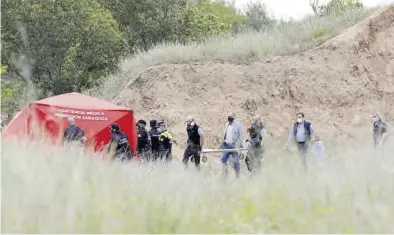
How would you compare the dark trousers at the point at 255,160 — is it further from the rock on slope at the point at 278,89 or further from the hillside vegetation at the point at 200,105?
the rock on slope at the point at 278,89

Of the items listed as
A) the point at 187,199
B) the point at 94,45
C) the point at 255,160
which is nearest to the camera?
the point at 187,199

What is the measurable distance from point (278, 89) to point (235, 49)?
2.58 m

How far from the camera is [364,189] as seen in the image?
20.7ft

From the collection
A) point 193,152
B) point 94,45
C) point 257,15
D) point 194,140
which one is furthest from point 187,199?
point 257,15

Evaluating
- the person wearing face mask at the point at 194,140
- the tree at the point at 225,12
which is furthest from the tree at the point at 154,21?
the tree at the point at 225,12

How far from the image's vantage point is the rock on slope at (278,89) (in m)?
24.4

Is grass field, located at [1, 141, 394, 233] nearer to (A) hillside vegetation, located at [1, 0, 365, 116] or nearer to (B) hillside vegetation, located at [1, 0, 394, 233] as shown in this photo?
(B) hillside vegetation, located at [1, 0, 394, 233]

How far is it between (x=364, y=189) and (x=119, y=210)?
2293mm

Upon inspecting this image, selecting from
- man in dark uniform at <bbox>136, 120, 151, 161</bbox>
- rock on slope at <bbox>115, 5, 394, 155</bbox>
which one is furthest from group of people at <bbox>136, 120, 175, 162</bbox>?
rock on slope at <bbox>115, 5, 394, 155</bbox>

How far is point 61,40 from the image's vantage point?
27.7m

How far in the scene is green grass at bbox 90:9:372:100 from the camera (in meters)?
26.4

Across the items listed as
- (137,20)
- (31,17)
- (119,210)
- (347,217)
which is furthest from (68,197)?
(137,20)

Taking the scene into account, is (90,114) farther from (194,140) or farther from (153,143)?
(194,140)

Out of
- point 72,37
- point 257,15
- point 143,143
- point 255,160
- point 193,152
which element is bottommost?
point 255,160
